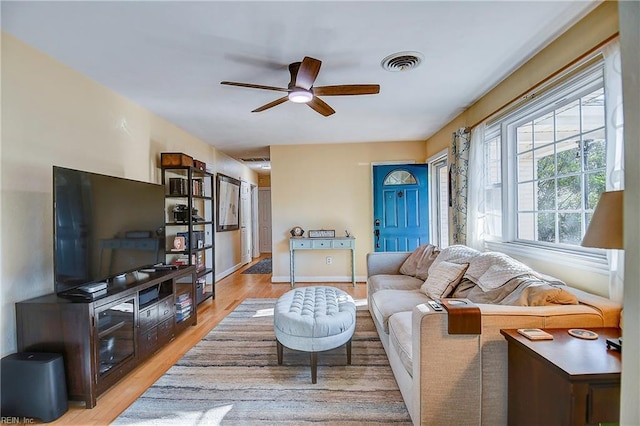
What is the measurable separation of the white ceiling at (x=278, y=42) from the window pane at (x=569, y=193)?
3.11ft

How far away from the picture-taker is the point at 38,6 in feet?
5.37

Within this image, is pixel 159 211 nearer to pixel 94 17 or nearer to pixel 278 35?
pixel 94 17

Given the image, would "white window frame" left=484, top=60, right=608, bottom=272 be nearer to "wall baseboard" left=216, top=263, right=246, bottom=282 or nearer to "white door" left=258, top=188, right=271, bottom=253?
"wall baseboard" left=216, top=263, right=246, bottom=282

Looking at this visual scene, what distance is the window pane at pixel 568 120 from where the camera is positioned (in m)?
1.97

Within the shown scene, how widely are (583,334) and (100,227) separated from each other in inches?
116

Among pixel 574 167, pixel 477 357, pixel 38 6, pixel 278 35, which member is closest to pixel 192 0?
pixel 278 35

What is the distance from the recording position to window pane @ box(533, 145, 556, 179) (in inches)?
86.8

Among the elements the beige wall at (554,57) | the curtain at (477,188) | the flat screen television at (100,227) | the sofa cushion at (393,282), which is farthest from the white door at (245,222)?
the beige wall at (554,57)

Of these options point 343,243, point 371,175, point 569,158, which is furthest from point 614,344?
point 371,175

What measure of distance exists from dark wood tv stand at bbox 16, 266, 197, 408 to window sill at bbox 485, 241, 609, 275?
3.02m

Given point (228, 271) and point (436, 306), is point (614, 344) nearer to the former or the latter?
point (436, 306)

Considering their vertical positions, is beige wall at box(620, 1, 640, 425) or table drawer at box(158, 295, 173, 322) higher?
beige wall at box(620, 1, 640, 425)

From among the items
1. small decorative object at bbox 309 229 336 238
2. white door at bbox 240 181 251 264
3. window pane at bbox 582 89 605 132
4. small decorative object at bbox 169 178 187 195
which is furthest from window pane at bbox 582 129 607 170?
white door at bbox 240 181 251 264

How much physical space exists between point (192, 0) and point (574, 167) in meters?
2.56
